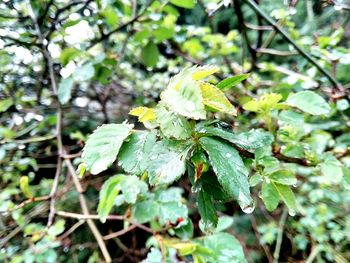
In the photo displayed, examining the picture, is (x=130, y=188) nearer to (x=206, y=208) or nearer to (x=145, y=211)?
(x=145, y=211)

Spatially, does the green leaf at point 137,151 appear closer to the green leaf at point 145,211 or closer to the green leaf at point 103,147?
the green leaf at point 103,147

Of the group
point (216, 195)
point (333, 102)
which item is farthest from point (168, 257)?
point (333, 102)

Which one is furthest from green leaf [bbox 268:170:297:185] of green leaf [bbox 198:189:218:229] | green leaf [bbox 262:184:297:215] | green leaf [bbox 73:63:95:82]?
green leaf [bbox 73:63:95:82]

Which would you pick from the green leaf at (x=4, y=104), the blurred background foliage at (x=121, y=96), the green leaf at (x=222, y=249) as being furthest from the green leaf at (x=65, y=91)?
the green leaf at (x=222, y=249)

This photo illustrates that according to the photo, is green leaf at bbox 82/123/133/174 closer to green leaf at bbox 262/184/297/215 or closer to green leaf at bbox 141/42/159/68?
green leaf at bbox 262/184/297/215

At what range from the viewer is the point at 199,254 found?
56 centimetres

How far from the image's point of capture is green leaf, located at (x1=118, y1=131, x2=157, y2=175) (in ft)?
1.15

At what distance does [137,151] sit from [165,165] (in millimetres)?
49

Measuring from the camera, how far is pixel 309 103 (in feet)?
1.83

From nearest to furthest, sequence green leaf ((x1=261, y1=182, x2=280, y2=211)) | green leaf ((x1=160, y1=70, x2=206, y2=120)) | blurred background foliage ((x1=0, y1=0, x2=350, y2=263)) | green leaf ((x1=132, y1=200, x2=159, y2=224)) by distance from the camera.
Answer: green leaf ((x1=160, y1=70, x2=206, y2=120)), green leaf ((x1=261, y1=182, x2=280, y2=211)), green leaf ((x1=132, y1=200, x2=159, y2=224)), blurred background foliage ((x1=0, y1=0, x2=350, y2=263))

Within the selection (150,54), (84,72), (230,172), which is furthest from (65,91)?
(230,172)

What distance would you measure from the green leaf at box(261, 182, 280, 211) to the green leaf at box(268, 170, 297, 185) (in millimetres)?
11

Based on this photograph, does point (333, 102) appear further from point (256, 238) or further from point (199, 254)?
point (256, 238)

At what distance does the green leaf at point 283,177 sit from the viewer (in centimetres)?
43
